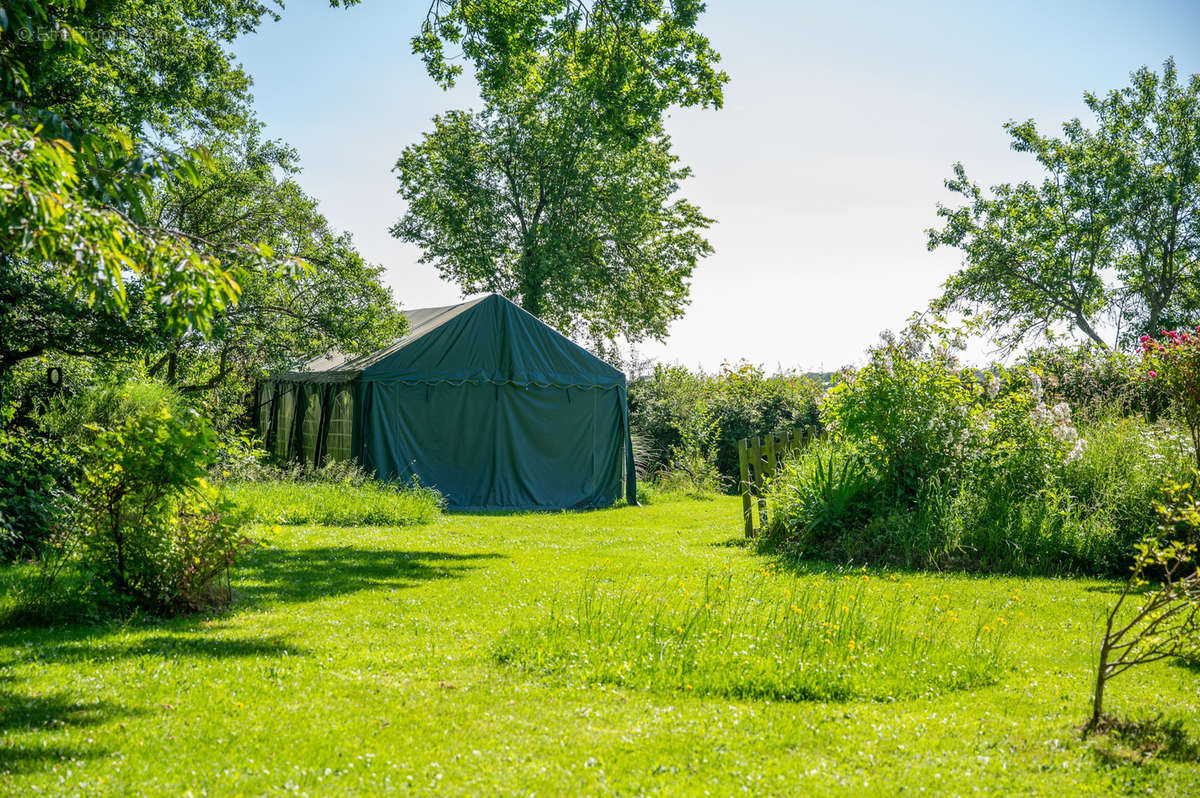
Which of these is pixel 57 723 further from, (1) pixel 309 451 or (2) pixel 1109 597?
(1) pixel 309 451

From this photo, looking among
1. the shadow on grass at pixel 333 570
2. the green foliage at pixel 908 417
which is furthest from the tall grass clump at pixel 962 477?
the shadow on grass at pixel 333 570

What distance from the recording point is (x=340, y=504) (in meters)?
12.4

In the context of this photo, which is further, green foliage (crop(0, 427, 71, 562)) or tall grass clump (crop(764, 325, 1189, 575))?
tall grass clump (crop(764, 325, 1189, 575))

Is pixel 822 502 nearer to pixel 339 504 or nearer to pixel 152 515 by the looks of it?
pixel 152 515

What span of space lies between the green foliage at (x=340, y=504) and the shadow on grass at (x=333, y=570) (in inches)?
93.9

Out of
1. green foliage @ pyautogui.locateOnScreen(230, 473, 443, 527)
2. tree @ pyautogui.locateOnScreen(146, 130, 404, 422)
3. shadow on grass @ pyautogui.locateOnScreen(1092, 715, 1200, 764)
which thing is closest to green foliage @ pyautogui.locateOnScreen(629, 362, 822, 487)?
tree @ pyautogui.locateOnScreen(146, 130, 404, 422)

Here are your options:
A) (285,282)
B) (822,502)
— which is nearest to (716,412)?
(285,282)

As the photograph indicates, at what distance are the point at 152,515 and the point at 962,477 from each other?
766 cm

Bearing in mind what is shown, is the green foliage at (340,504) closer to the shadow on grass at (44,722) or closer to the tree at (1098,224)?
the shadow on grass at (44,722)

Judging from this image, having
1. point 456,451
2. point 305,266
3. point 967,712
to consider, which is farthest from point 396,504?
point 967,712

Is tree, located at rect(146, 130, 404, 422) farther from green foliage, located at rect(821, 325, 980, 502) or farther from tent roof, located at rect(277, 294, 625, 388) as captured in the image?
green foliage, located at rect(821, 325, 980, 502)

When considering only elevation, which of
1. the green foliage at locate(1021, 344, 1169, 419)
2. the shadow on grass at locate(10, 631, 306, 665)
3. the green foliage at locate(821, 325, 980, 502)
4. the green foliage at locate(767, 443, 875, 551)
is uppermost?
the green foliage at locate(1021, 344, 1169, 419)

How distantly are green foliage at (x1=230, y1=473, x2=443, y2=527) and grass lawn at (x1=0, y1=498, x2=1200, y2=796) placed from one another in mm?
5268

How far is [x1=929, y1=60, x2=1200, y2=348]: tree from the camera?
2670 centimetres
